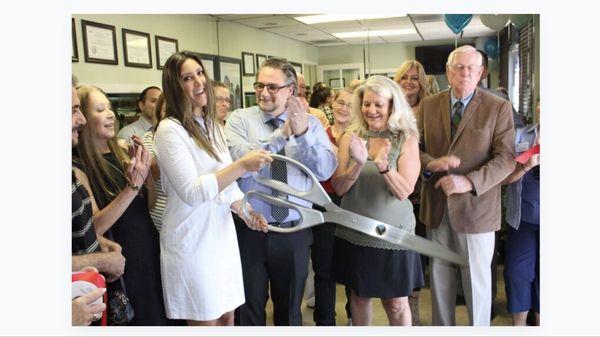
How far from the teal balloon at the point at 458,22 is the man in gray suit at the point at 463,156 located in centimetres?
7

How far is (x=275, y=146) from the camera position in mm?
2287

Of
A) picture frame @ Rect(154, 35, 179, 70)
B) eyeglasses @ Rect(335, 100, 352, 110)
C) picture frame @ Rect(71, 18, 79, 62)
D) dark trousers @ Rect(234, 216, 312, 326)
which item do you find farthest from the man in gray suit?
picture frame @ Rect(71, 18, 79, 62)

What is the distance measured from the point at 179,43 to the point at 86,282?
0.86 meters

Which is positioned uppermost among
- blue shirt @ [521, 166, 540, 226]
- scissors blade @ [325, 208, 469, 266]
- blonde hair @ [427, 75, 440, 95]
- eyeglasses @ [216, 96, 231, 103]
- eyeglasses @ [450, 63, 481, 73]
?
eyeglasses @ [450, 63, 481, 73]

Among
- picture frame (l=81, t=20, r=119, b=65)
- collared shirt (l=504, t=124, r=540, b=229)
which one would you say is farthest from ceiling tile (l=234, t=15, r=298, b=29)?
collared shirt (l=504, t=124, r=540, b=229)

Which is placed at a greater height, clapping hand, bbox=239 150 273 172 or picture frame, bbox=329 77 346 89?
picture frame, bbox=329 77 346 89

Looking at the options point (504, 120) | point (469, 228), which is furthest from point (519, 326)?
point (504, 120)

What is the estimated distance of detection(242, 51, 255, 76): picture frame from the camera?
233 centimetres

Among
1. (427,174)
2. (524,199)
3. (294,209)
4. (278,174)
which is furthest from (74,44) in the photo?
(524,199)

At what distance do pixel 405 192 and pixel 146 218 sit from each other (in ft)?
2.84

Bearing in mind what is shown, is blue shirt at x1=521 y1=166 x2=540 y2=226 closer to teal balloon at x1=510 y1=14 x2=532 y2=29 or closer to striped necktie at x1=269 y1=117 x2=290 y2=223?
teal balloon at x1=510 y1=14 x2=532 y2=29

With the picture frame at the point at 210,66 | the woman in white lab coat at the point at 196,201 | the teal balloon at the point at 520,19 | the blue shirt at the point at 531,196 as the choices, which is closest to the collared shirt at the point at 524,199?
the blue shirt at the point at 531,196

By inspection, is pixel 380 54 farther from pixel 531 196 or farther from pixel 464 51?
pixel 531 196

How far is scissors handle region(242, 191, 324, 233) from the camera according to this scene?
2.30m
